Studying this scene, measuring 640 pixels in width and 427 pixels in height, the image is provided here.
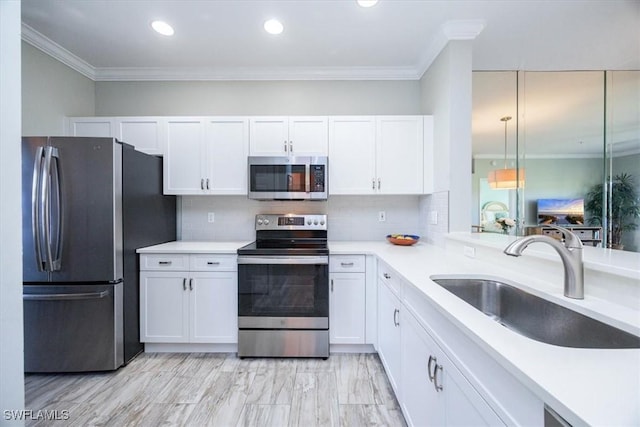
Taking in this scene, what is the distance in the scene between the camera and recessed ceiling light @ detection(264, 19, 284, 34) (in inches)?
87.2

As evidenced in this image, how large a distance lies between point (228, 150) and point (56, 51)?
5.69ft

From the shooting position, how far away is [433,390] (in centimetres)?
119

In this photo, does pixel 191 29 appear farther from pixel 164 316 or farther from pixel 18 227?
pixel 164 316

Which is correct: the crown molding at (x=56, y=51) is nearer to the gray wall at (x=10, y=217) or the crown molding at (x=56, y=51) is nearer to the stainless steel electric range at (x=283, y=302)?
the gray wall at (x=10, y=217)

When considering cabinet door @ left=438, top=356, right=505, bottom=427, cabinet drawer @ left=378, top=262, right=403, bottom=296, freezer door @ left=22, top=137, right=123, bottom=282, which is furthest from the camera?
freezer door @ left=22, top=137, right=123, bottom=282

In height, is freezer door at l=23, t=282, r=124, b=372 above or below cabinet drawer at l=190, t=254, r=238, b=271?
below

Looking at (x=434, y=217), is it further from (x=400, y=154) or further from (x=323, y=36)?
(x=323, y=36)

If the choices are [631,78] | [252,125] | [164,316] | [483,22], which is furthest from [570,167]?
[164,316]

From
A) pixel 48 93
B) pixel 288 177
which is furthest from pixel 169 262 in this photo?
pixel 48 93

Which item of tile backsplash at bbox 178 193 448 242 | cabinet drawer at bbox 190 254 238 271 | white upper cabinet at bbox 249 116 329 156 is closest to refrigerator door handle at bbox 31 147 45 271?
cabinet drawer at bbox 190 254 238 271

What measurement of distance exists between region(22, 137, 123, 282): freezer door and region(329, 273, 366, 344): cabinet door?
173cm

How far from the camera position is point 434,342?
1181 mm

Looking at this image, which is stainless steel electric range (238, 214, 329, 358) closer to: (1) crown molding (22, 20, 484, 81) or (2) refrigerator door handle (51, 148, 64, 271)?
(2) refrigerator door handle (51, 148, 64, 271)

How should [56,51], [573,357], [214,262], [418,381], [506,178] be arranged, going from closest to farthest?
[573,357] < [418,381] < [214,262] < [56,51] < [506,178]
